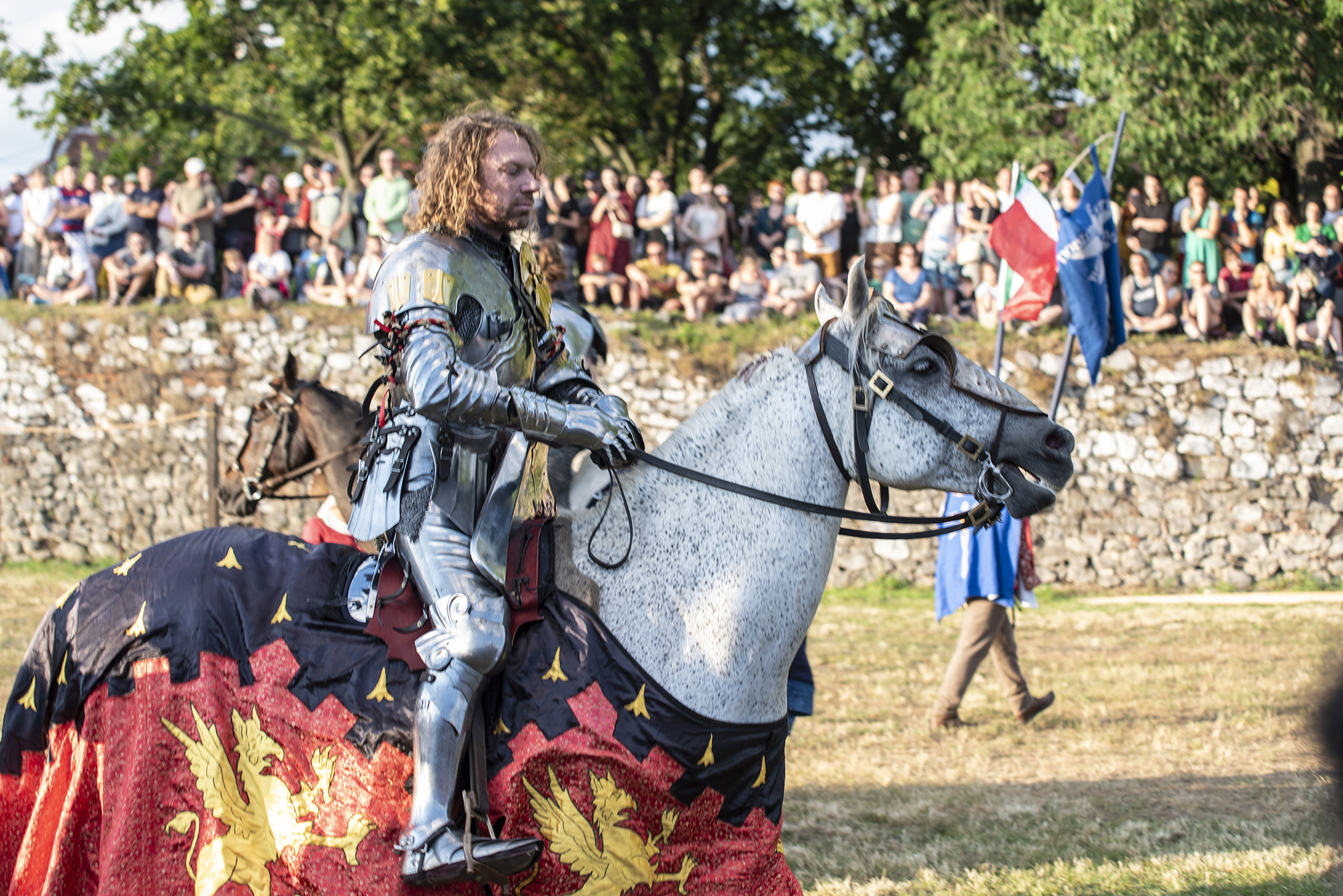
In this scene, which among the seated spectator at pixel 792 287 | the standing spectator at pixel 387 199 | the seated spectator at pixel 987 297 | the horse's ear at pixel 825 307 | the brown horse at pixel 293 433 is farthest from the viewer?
the seated spectator at pixel 792 287

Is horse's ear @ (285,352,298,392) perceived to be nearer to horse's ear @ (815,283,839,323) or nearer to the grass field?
the grass field

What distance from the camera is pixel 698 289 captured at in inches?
554

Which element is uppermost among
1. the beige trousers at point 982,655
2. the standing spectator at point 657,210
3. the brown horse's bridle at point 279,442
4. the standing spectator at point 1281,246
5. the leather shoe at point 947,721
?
the standing spectator at point 657,210

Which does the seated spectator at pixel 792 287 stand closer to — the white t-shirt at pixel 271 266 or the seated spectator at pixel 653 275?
the seated spectator at pixel 653 275

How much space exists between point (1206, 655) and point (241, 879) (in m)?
8.58

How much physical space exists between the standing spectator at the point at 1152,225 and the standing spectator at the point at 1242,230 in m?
0.81

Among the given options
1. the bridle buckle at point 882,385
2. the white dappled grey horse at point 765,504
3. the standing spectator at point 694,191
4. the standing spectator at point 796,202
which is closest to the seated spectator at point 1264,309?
the standing spectator at point 796,202

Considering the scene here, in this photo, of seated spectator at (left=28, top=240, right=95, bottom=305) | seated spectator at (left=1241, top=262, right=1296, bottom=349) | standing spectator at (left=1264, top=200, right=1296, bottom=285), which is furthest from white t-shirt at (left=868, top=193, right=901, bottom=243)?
seated spectator at (left=28, top=240, right=95, bottom=305)

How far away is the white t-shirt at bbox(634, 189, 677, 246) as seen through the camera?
14.0 meters

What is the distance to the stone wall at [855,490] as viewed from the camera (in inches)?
508

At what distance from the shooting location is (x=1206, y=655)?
31.3ft

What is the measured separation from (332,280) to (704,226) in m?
4.79

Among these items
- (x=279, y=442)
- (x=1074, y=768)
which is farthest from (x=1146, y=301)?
(x=279, y=442)

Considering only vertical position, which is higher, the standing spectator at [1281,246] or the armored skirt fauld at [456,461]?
the standing spectator at [1281,246]
